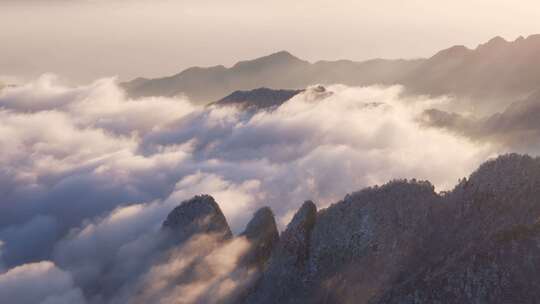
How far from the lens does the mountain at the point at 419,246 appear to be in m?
57.1

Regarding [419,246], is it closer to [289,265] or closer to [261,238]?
[289,265]

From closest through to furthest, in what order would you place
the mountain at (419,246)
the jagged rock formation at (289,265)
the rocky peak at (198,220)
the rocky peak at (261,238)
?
the mountain at (419,246) → the jagged rock formation at (289,265) → the rocky peak at (261,238) → the rocky peak at (198,220)

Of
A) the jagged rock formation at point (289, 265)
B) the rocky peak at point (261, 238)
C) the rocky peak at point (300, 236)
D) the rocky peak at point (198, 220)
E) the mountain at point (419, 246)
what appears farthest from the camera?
the rocky peak at point (198, 220)

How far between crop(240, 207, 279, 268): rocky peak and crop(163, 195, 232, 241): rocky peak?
813 cm

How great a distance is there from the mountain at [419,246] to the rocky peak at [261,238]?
11.6 metres

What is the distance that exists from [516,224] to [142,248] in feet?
368

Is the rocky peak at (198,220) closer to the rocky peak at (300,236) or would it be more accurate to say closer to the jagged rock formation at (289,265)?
the jagged rock formation at (289,265)

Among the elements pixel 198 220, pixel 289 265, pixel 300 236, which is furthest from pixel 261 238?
pixel 289 265

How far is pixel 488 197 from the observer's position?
67.3m

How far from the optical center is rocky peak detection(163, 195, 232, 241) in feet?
368

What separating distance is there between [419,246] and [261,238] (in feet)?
122

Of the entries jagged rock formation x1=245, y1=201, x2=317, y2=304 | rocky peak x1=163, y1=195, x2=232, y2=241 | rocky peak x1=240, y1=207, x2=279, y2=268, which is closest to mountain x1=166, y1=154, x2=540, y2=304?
jagged rock formation x1=245, y1=201, x2=317, y2=304

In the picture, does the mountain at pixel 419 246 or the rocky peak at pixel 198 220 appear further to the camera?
the rocky peak at pixel 198 220

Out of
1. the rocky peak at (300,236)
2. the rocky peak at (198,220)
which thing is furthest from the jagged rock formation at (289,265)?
the rocky peak at (198,220)
